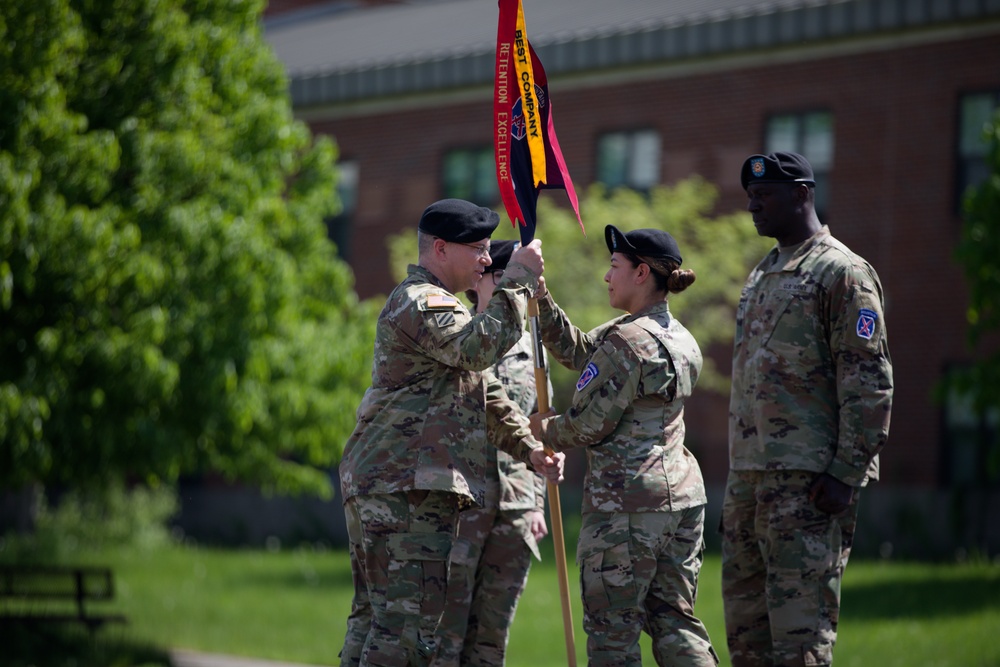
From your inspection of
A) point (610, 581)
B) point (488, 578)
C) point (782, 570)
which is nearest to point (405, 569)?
point (610, 581)

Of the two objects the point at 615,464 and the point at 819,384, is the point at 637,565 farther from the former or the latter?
the point at 819,384

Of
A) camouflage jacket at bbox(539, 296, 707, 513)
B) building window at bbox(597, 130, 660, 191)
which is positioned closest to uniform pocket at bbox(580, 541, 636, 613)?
camouflage jacket at bbox(539, 296, 707, 513)

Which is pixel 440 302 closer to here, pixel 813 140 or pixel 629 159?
pixel 813 140

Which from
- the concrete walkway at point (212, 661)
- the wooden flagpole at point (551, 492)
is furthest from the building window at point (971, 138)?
the wooden flagpole at point (551, 492)

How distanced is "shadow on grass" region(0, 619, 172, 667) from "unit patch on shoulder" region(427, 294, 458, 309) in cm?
548

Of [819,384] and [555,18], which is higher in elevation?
[555,18]

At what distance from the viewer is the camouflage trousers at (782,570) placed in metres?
5.46

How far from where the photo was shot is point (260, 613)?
1296 cm

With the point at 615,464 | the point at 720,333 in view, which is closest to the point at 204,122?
the point at 615,464

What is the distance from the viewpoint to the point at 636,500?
17.9ft

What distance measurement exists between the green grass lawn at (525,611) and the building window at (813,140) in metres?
5.54

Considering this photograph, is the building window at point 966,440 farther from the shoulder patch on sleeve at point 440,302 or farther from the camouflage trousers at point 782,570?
the shoulder patch on sleeve at point 440,302

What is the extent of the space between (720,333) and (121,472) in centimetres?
1009

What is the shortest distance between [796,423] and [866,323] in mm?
514
